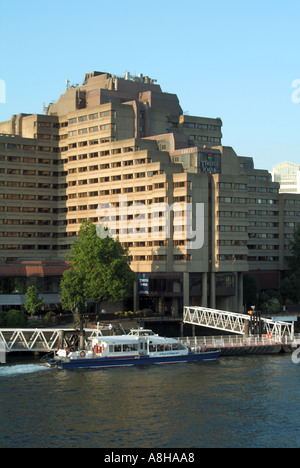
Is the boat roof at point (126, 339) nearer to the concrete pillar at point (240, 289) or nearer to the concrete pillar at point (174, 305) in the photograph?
the concrete pillar at point (174, 305)

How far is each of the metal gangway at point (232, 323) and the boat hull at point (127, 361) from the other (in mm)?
13226

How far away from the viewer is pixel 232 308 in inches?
5925

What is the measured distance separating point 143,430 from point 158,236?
82567 mm

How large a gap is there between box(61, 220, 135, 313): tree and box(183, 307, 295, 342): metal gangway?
511 inches

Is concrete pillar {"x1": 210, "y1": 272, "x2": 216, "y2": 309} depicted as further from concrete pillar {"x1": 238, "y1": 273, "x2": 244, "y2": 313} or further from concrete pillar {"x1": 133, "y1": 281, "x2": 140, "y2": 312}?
concrete pillar {"x1": 133, "y1": 281, "x2": 140, "y2": 312}

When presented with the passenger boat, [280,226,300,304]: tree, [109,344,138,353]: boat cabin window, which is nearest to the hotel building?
[280,226,300,304]: tree

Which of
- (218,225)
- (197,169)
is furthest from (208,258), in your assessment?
(197,169)

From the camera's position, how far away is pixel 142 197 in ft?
495

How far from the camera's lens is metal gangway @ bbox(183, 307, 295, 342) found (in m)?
115

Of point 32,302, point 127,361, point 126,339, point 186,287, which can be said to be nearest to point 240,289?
point 186,287

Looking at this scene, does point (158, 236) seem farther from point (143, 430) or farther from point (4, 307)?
point (143, 430)

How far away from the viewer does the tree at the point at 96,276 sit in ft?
420

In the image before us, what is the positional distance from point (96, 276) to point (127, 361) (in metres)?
30.8

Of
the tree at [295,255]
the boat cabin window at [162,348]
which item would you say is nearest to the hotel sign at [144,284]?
the tree at [295,255]
